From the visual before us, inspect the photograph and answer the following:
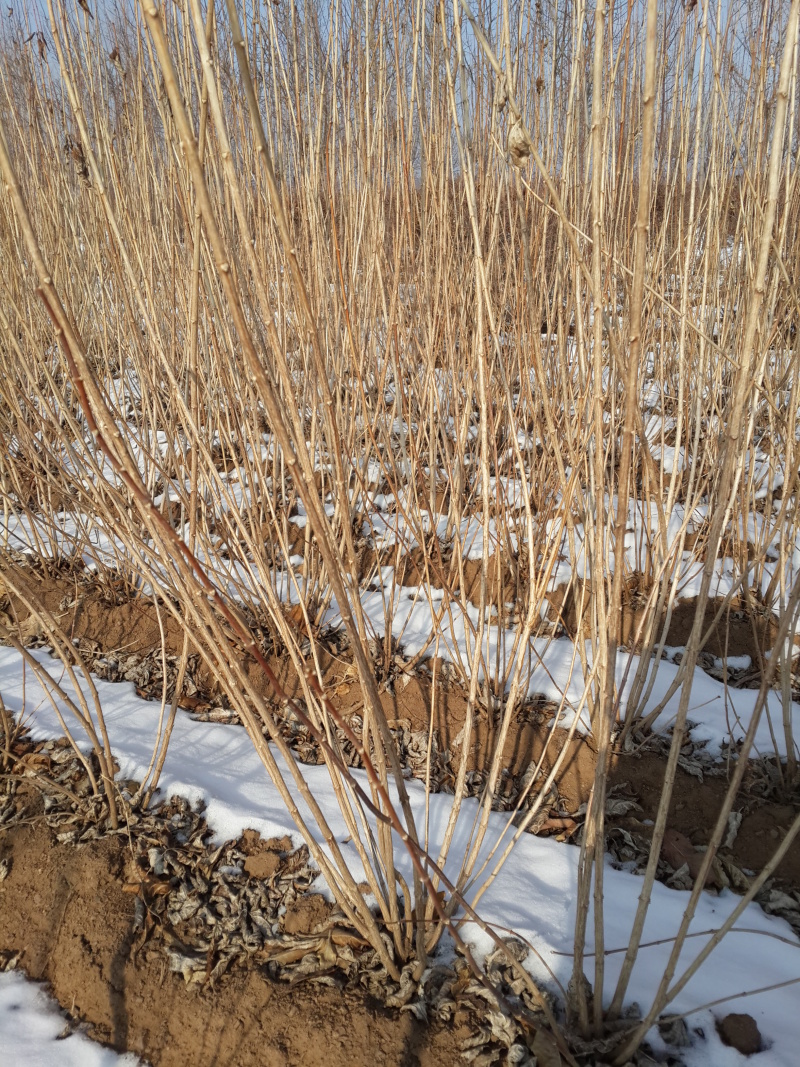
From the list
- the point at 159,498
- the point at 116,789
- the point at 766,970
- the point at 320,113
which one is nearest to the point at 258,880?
the point at 116,789

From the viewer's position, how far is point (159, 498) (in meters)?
2.56

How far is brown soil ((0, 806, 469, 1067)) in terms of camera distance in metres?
0.89

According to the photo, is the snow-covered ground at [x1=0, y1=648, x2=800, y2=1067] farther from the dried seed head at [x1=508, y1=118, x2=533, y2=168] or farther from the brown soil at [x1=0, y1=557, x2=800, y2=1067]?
the dried seed head at [x1=508, y1=118, x2=533, y2=168]

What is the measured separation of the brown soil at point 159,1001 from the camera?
0.89m

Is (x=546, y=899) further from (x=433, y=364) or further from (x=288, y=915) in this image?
(x=433, y=364)

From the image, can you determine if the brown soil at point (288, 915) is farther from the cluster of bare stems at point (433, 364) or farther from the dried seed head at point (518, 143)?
the dried seed head at point (518, 143)

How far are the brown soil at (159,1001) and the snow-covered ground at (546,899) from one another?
7cm

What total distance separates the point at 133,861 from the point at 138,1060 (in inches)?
12.4

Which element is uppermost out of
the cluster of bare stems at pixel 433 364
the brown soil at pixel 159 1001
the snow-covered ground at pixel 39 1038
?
the cluster of bare stems at pixel 433 364

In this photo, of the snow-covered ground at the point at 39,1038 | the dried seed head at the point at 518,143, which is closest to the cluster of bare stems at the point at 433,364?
the dried seed head at the point at 518,143

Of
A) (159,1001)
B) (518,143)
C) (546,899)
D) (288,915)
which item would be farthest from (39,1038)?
(518,143)

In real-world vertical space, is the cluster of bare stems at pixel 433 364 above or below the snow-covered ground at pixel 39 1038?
above

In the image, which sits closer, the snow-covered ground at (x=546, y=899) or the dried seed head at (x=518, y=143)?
the dried seed head at (x=518, y=143)

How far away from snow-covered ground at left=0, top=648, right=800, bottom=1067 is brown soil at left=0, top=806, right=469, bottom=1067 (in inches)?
2.7
